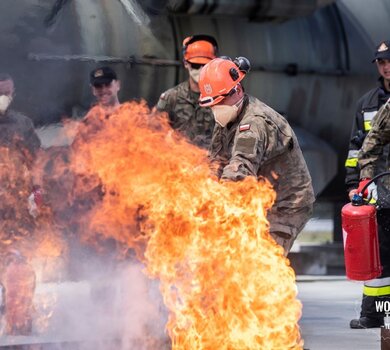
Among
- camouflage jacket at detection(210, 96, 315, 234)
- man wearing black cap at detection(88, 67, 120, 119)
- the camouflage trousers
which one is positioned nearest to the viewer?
camouflage jacket at detection(210, 96, 315, 234)

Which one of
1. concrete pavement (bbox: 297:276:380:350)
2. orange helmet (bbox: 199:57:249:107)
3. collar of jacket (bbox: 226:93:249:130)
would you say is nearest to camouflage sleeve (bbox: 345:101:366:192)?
concrete pavement (bbox: 297:276:380:350)

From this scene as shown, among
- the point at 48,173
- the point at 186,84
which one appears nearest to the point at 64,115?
the point at 48,173

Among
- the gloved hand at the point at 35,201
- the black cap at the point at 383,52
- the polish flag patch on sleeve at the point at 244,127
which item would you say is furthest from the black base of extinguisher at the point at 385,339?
the gloved hand at the point at 35,201

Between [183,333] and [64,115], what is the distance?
3881 millimetres

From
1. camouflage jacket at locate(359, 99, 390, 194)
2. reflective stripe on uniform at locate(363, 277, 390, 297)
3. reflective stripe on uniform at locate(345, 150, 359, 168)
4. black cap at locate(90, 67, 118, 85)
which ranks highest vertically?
black cap at locate(90, 67, 118, 85)

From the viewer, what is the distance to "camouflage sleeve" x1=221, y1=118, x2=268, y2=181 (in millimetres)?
6070

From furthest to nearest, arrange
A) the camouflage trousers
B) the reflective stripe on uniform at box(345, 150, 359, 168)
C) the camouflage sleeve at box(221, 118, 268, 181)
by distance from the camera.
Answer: the reflective stripe on uniform at box(345, 150, 359, 168), the camouflage trousers, the camouflage sleeve at box(221, 118, 268, 181)

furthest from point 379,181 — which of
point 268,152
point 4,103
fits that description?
point 4,103

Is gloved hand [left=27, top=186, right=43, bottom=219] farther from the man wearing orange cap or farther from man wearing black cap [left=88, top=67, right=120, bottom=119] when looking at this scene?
the man wearing orange cap

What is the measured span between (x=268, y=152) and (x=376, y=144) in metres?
1.91

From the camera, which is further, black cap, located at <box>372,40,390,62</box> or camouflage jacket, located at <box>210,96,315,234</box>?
black cap, located at <box>372,40,390,62</box>

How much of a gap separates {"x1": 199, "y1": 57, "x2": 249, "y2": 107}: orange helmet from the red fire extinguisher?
4.08ft

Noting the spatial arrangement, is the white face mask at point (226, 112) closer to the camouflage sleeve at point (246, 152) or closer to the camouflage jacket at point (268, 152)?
the camouflage jacket at point (268, 152)

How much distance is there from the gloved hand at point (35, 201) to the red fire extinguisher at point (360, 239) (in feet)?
7.06
